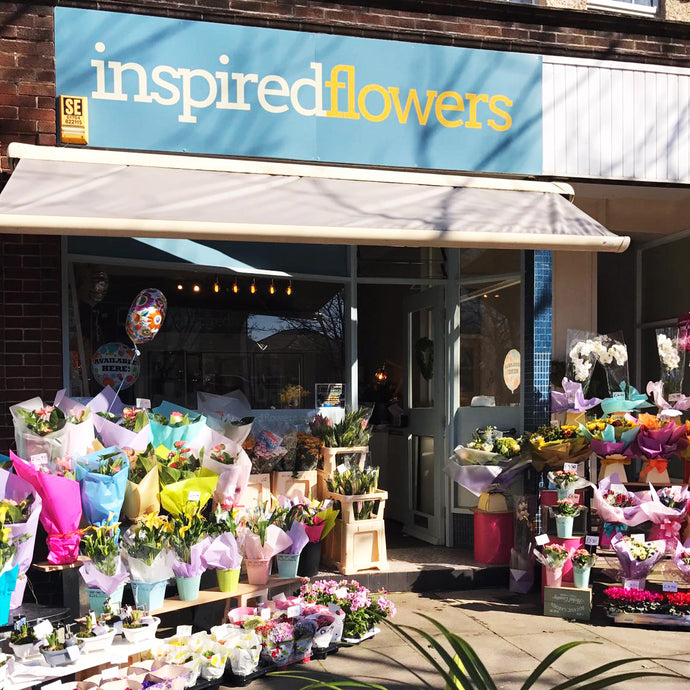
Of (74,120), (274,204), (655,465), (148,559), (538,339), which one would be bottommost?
(148,559)

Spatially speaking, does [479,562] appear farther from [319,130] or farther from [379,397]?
[319,130]

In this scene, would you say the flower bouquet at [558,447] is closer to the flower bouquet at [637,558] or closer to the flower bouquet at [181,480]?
the flower bouquet at [637,558]

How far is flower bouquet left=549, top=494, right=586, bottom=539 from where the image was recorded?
20.1 feet

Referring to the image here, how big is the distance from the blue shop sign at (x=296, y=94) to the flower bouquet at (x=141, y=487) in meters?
2.47

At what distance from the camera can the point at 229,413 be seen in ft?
21.5

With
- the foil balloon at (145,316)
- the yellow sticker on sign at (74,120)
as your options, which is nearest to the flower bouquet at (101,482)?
the foil balloon at (145,316)

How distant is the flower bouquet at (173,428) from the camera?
563 cm

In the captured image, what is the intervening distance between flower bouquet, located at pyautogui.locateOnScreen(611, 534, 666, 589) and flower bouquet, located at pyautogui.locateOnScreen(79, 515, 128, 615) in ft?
11.3

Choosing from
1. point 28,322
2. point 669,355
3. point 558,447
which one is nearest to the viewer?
point 28,322

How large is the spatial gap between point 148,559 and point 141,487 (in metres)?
0.59

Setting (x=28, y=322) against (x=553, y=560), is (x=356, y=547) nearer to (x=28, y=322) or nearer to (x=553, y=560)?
(x=553, y=560)

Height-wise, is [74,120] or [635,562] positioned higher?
[74,120]

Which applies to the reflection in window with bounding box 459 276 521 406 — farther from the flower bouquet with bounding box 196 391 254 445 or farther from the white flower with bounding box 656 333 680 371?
the flower bouquet with bounding box 196 391 254 445

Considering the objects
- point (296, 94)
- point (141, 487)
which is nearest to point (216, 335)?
point (141, 487)
